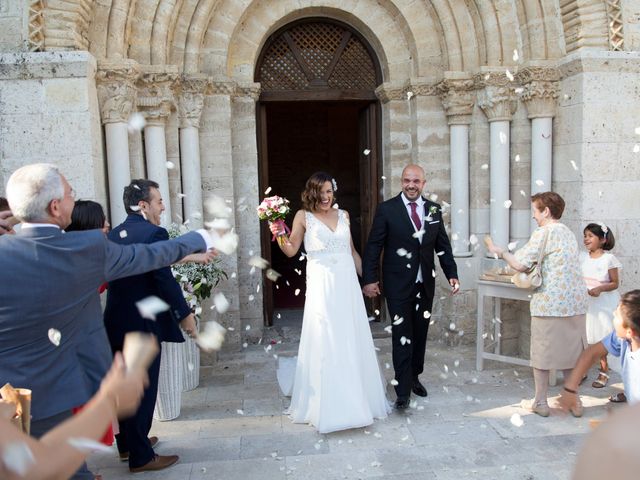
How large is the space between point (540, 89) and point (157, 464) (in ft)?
15.2

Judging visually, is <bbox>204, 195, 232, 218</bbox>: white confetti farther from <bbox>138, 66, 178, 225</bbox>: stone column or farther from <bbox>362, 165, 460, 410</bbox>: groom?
<bbox>362, 165, 460, 410</bbox>: groom

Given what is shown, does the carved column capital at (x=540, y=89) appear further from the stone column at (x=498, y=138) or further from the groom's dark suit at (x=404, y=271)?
the groom's dark suit at (x=404, y=271)

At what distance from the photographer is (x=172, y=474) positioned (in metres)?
3.42

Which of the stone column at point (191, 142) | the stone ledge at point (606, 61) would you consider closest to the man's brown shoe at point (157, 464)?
the stone column at point (191, 142)

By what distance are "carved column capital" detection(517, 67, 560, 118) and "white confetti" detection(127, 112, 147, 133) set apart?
3.64 meters

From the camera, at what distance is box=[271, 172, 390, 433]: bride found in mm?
3922

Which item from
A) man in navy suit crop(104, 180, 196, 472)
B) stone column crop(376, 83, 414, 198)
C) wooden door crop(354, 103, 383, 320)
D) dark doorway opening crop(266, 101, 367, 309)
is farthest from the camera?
dark doorway opening crop(266, 101, 367, 309)

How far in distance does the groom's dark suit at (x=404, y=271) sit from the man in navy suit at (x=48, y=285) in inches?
91.6

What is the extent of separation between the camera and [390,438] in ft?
12.5

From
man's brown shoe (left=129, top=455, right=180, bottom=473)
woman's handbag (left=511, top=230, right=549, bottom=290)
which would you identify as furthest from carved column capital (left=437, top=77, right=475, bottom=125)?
man's brown shoe (left=129, top=455, right=180, bottom=473)

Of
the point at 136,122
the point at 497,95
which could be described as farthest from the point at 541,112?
the point at 136,122

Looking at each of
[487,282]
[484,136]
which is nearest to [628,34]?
[484,136]

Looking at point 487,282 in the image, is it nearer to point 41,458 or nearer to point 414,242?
point 414,242

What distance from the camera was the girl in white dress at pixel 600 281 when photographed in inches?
181
